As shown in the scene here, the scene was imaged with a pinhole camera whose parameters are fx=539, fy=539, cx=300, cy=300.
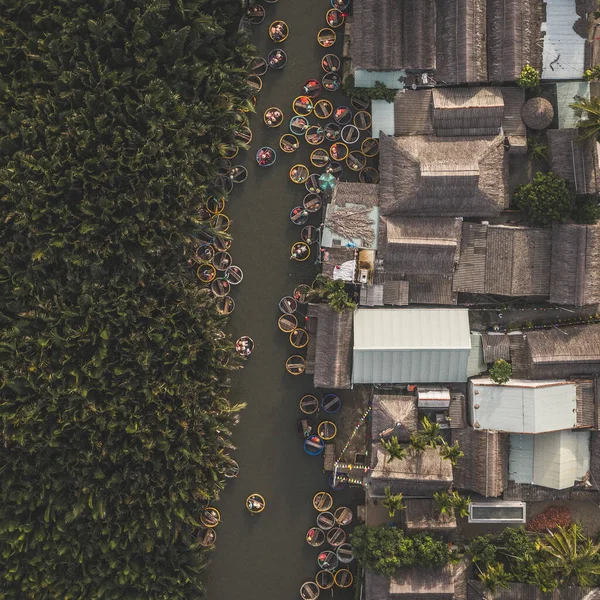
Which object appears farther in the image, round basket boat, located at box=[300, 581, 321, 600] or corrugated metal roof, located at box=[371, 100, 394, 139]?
round basket boat, located at box=[300, 581, 321, 600]

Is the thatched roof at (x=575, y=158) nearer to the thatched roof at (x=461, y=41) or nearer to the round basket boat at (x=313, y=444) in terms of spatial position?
the thatched roof at (x=461, y=41)

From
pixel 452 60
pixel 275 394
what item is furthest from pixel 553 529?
pixel 452 60

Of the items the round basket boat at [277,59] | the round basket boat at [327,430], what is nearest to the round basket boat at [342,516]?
the round basket boat at [327,430]

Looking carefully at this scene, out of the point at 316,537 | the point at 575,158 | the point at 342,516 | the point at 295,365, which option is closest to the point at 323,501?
the point at 342,516

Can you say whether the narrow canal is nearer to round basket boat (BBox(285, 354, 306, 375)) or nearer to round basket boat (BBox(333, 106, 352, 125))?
round basket boat (BBox(285, 354, 306, 375))

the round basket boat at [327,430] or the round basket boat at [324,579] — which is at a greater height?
the round basket boat at [327,430]

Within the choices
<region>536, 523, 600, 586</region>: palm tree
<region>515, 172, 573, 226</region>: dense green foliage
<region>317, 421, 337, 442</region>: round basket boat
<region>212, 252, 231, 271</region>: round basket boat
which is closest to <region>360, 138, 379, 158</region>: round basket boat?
<region>515, 172, 573, 226</region>: dense green foliage

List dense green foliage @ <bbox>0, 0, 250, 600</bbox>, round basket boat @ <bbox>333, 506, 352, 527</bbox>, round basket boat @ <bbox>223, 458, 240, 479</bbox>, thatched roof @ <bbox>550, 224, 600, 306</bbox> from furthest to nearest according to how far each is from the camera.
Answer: round basket boat @ <bbox>333, 506, 352, 527</bbox>
round basket boat @ <bbox>223, 458, 240, 479</bbox>
thatched roof @ <bbox>550, 224, 600, 306</bbox>
dense green foliage @ <bbox>0, 0, 250, 600</bbox>
